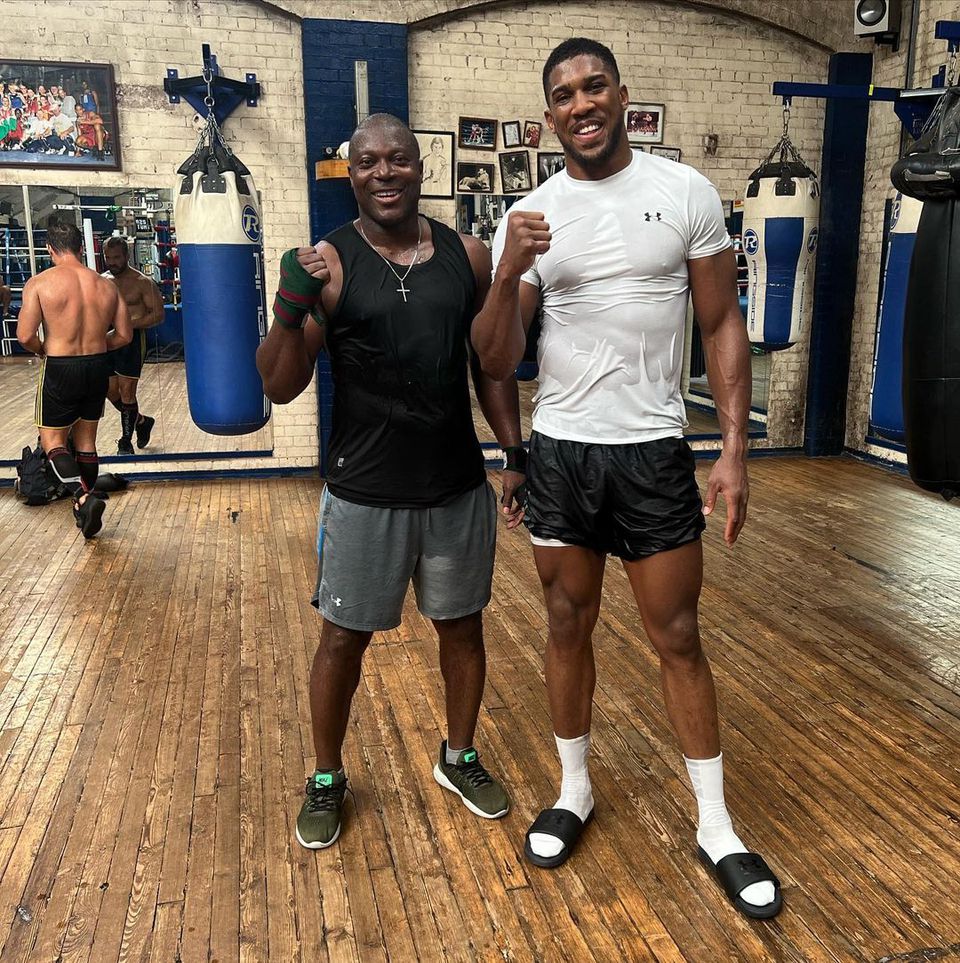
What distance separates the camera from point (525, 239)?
1596 millimetres

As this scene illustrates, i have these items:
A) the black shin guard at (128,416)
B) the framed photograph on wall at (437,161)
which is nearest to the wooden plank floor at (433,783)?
the black shin guard at (128,416)

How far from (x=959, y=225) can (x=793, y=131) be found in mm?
4633

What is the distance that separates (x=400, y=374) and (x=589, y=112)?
642 millimetres

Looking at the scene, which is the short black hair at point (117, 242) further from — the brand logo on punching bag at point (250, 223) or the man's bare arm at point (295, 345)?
the man's bare arm at point (295, 345)

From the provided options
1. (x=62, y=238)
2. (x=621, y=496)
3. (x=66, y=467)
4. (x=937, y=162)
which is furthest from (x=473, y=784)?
(x=62, y=238)

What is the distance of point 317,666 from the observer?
205cm

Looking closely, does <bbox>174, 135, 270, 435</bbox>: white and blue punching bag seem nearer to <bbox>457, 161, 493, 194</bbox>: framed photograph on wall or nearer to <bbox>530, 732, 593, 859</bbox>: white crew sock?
<bbox>530, 732, 593, 859</bbox>: white crew sock

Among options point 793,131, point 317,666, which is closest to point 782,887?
point 317,666

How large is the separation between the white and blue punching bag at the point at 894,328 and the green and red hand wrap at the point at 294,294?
2.43 m

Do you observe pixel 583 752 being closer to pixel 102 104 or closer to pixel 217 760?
pixel 217 760

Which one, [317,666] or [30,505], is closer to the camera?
[317,666]

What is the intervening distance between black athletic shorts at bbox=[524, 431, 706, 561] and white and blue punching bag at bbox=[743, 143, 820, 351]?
11.9 ft

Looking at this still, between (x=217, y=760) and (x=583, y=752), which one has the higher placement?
(x=583, y=752)

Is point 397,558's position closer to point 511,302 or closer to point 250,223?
point 511,302
